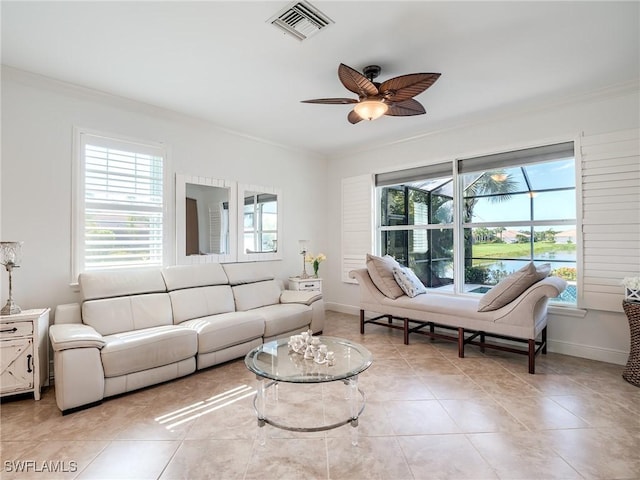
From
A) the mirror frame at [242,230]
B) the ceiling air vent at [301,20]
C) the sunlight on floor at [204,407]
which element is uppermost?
the ceiling air vent at [301,20]

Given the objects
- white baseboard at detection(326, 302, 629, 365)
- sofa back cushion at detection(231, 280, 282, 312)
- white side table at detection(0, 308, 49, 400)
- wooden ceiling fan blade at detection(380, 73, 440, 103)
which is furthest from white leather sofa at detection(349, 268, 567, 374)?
white side table at detection(0, 308, 49, 400)

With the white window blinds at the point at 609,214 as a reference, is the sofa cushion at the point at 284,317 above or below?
below

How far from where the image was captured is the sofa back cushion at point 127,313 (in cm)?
288

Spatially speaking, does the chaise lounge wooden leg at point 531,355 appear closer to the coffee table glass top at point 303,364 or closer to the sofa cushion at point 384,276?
the sofa cushion at point 384,276

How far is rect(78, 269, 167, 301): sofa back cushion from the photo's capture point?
2.97 m

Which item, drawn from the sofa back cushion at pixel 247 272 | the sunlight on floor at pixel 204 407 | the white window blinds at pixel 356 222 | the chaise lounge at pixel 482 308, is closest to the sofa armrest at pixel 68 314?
the sunlight on floor at pixel 204 407

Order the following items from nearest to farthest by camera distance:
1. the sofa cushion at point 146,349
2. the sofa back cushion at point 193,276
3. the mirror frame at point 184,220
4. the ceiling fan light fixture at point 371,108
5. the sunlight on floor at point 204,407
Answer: the sunlight on floor at point 204,407 < the sofa cushion at point 146,349 < the ceiling fan light fixture at point 371,108 < the sofa back cushion at point 193,276 < the mirror frame at point 184,220

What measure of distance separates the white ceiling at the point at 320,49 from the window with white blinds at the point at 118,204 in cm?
62

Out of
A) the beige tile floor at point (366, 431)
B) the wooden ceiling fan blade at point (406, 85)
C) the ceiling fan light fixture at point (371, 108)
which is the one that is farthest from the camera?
the ceiling fan light fixture at point (371, 108)

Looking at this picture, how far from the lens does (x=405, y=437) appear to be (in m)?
2.03

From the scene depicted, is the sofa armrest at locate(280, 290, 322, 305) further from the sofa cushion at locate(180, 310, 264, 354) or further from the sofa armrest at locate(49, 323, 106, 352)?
the sofa armrest at locate(49, 323, 106, 352)

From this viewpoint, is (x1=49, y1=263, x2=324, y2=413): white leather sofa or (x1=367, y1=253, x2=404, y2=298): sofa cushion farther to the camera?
(x1=367, y1=253, x2=404, y2=298): sofa cushion

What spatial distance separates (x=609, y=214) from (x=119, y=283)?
15.9ft

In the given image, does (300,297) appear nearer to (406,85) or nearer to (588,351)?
(406,85)
